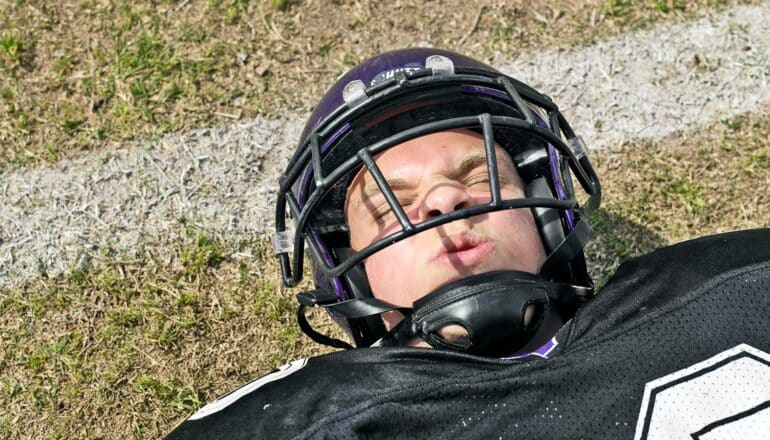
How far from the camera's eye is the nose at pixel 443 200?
2002 millimetres

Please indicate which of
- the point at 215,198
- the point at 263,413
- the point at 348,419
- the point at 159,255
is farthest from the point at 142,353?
the point at 348,419

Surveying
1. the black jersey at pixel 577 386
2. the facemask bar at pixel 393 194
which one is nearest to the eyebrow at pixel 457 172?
the facemask bar at pixel 393 194

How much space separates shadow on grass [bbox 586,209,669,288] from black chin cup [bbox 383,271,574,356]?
3.09ft

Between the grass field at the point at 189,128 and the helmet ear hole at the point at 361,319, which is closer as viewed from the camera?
the helmet ear hole at the point at 361,319

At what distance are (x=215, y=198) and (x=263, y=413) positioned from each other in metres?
1.28

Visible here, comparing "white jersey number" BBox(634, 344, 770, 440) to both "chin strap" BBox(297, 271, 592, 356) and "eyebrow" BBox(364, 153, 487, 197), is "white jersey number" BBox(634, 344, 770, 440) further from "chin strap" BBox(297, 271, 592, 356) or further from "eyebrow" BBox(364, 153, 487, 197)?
"eyebrow" BBox(364, 153, 487, 197)

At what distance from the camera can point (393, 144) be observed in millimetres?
1930

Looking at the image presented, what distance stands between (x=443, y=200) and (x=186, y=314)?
3.76 feet

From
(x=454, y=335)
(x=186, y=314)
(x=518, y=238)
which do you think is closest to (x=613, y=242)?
(x=518, y=238)

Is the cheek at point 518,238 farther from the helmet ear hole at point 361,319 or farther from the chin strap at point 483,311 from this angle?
the helmet ear hole at point 361,319

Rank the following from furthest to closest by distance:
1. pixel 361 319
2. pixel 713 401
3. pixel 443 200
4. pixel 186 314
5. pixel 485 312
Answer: pixel 186 314, pixel 361 319, pixel 443 200, pixel 485 312, pixel 713 401

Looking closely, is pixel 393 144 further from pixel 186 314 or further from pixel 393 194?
pixel 186 314

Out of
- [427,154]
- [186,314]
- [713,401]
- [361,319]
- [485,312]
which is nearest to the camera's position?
[713,401]

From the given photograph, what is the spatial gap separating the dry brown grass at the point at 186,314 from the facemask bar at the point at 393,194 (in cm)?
50
